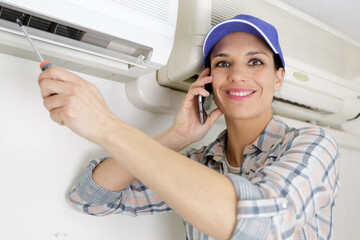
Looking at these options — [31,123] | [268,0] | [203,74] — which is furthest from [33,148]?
[268,0]

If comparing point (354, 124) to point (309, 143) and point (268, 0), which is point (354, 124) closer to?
point (268, 0)

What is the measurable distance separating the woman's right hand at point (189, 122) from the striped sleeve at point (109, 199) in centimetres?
17

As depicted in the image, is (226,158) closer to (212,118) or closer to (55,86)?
(212,118)

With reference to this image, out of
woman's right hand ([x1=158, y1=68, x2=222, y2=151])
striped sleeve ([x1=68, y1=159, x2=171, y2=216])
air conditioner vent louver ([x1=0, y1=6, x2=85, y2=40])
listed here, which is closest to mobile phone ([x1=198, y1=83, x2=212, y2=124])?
woman's right hand ([x1=158, y1=68, x2=222, y2=151])

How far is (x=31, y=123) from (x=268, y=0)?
893mm

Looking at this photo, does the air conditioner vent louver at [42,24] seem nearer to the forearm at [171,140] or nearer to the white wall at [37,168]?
the white wall at [37,168]

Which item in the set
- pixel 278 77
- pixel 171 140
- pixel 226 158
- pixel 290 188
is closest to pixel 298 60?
pixel 278 77

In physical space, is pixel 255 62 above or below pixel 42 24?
above

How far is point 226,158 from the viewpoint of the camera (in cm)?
116

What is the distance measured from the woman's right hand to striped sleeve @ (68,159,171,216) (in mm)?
170

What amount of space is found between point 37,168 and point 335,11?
1255 millimetres

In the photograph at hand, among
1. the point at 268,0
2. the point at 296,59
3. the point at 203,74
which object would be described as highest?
the point at 268,0

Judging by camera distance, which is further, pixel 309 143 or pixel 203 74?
pixel 203 74

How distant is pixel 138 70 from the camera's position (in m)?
1.02
